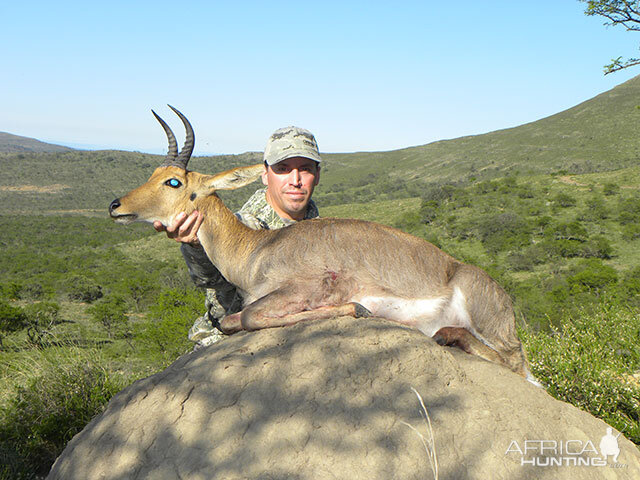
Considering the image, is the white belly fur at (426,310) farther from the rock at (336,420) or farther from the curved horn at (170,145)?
the curved horn at (170,145)

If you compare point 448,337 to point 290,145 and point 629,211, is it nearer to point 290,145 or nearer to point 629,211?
point 290,145

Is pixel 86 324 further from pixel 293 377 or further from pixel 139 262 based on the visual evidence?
pixel 293 377

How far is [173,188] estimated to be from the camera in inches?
208

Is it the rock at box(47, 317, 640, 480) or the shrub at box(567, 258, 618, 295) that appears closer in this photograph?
the rock at box(47, 317, 640, 480)

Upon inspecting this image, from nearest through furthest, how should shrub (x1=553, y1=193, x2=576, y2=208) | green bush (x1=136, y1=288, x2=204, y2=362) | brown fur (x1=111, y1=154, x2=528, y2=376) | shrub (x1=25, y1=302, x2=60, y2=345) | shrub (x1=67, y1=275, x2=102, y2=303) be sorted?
brown fur (x1=111, y1=154, x2=528, y2=376), green bush (x1=136, y1=288, x2=204, y2=362), shrub (x1=25, y1=302, x2=60, y2=345), shrub (x1=67, y1=275, x2=102, y2=303), shrub (x1=553, y1=193, x2=576, y2=208)

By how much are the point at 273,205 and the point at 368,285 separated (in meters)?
2.68

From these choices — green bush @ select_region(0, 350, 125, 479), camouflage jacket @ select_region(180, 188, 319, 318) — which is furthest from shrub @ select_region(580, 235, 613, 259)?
green bush @ select_region(0, 350, 125, 479)

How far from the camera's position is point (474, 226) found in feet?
127

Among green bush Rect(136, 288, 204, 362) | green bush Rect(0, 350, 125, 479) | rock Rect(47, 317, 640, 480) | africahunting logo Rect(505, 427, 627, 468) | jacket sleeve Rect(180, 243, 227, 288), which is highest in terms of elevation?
jacket sleeve Rect(180, 243, 227, 288)

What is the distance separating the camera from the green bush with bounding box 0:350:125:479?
23.1 ft

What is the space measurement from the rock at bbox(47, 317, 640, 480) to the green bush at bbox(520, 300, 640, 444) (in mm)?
3942

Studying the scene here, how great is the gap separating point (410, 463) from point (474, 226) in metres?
37.3

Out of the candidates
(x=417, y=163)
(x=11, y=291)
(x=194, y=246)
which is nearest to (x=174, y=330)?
(x=194, y=246)

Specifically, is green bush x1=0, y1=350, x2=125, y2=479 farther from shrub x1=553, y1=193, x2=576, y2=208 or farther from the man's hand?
shrub x1=553, y1=193, x2=576, y2=208
